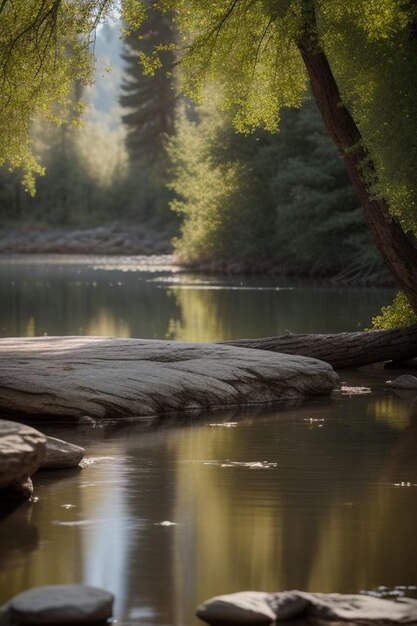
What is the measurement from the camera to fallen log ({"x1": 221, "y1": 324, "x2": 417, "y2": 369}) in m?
17.4

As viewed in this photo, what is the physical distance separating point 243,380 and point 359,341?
11.5ft

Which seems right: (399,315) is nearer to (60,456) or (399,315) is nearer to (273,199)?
(60,456)

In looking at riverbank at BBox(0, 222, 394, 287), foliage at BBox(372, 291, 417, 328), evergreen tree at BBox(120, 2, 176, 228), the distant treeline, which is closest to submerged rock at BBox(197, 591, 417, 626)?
foliage at BBox(372, 291, 417, 328)

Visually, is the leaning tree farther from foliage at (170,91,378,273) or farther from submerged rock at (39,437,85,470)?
foliage at (170,91,378,273)

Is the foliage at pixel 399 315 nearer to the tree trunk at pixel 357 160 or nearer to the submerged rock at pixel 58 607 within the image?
the tree trunk at pixel 357 160

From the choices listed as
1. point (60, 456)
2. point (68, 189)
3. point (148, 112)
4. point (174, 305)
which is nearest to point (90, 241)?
point (68, 189)

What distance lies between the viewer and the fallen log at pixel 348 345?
1741 cm

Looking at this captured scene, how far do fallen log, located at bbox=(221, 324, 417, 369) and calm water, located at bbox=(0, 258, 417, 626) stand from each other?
62 cm

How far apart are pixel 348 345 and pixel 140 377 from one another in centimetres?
475

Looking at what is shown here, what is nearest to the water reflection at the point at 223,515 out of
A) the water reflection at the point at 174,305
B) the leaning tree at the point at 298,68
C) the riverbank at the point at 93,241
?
the leaning tree at the point at 298,68

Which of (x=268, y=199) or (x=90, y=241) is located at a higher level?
(x=90, y=241)

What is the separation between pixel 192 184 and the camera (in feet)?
167

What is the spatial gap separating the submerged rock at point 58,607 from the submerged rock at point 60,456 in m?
3.84

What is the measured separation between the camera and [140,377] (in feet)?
45.2
